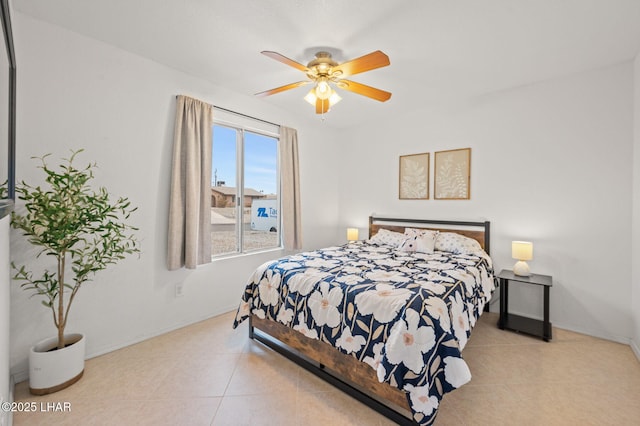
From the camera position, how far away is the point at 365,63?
6.79ft

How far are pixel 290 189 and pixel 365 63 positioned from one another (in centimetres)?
226

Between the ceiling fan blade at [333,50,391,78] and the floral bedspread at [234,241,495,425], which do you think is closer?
the floral bedspread at [234,241,495,425]

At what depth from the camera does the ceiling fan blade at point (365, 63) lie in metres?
1.93

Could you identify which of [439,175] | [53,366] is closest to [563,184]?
[439,175]

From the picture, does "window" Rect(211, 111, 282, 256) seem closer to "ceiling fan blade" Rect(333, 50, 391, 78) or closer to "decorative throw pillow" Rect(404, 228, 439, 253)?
"ceiling fan blade" Rect(333, 50, 391, 78)

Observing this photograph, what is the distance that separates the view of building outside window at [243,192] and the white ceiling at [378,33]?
2.79 ft

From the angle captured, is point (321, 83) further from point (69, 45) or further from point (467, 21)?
point (69, 45)

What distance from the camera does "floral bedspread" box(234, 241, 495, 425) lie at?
1.58m

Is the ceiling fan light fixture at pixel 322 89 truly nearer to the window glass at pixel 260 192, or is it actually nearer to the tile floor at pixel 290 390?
the window glass at pixel 260 192

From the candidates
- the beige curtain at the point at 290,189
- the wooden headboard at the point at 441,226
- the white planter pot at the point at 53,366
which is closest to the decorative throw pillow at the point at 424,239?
the wooden headboard at the point at 441,226

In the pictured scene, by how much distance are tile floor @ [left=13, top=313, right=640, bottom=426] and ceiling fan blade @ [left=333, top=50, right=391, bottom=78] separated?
2.40 metres

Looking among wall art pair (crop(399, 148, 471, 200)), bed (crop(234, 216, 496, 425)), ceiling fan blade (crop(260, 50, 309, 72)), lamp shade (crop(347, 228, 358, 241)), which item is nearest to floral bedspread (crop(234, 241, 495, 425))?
bed (crop(234, 216, 496, 425))

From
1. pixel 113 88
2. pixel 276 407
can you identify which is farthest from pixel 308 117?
pixel 276 407

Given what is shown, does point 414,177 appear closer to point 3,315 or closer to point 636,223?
point 636,223
